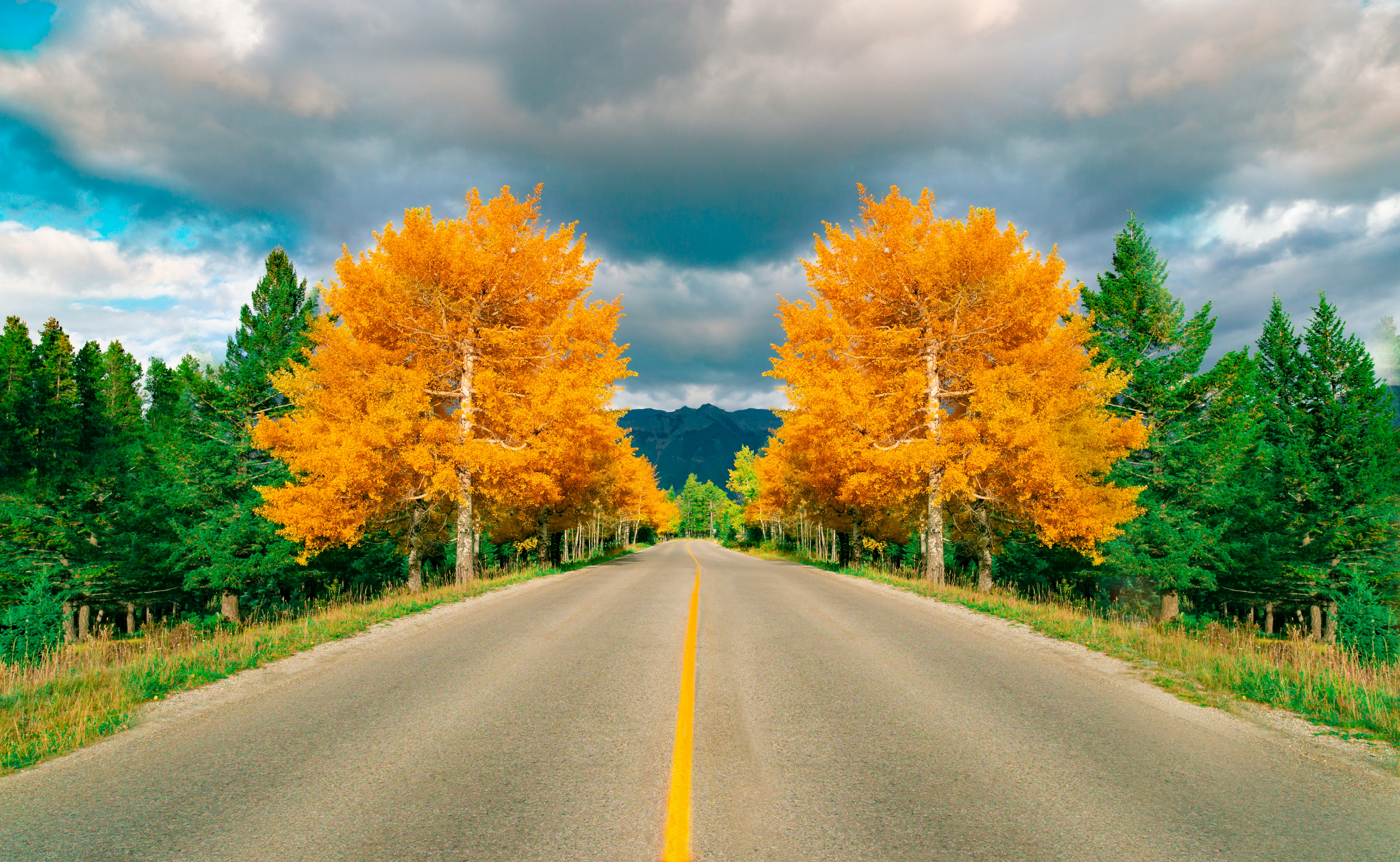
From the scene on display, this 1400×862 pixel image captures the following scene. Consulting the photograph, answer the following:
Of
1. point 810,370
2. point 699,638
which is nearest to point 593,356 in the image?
point 810,370

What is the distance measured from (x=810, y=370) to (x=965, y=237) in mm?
5901

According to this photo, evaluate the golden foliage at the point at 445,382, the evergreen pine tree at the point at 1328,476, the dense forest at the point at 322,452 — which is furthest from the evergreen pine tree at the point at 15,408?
the evergreen pine tree at the point at 1328,476

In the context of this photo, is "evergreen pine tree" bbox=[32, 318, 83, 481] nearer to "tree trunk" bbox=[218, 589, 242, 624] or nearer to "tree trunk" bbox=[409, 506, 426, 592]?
"tree trunk" bbox=[218, 589, 242, 624]

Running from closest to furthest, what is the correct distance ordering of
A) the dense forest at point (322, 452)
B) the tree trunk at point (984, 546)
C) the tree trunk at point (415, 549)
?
the dense forest at point (322, 452) → the tree trunk at point (984, 546) → the tree trunk at point (415, 549)

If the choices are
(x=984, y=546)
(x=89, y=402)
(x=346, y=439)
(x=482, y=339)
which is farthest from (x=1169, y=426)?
(x=89, y=402)

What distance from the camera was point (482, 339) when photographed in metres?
17.7

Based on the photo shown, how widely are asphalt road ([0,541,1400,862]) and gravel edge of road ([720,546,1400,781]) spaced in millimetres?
80

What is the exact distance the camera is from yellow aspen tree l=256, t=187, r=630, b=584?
53.3 feet

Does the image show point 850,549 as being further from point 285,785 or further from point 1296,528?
point 285,785

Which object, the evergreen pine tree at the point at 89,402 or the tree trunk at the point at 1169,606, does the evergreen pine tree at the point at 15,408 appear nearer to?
the evergreen pine tree at the point at 89,402

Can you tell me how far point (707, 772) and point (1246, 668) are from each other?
21.4 ft

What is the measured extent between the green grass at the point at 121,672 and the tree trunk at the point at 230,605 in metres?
13.2

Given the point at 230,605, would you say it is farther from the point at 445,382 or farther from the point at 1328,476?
the point at 1328,476

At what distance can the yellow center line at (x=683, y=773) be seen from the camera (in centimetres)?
307
